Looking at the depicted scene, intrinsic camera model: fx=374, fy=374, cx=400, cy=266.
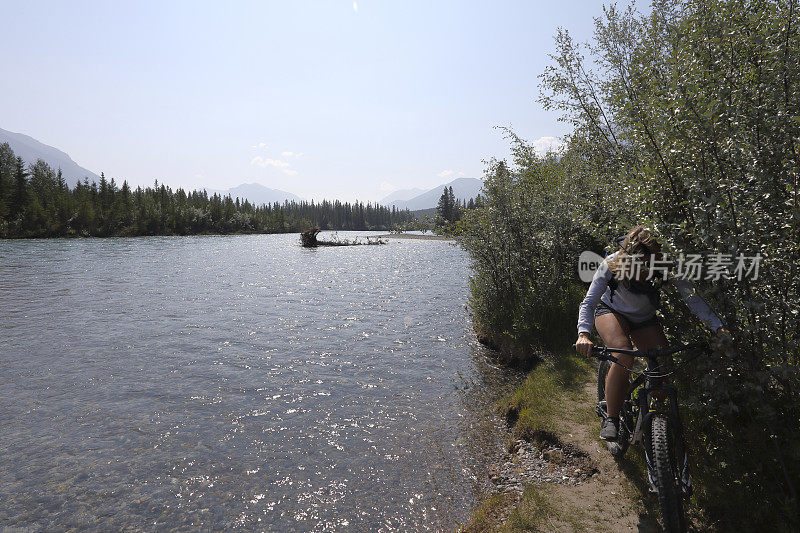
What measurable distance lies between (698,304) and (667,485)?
201cm

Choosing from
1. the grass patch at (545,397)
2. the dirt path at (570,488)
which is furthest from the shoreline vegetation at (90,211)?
the dirt path at (570,488)

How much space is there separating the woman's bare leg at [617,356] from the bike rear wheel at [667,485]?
3.04ft

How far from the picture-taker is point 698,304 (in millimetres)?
4332

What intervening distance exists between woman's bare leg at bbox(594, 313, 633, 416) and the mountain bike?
0.13 metres

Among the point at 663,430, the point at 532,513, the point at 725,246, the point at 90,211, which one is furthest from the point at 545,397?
the point at 90,211

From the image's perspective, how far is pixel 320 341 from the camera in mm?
15320

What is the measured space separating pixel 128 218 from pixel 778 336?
12356 cm

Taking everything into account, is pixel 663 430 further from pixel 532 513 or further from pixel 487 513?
pixel 487 513

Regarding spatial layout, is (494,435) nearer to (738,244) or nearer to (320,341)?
(738,244)

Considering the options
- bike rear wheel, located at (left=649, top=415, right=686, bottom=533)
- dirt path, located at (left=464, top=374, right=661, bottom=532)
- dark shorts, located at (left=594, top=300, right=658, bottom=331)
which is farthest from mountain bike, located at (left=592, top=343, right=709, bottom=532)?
dirt path, located at (left=464, top=374, right=661, bottom=532)

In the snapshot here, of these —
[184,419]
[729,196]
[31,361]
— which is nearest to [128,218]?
[31,361]

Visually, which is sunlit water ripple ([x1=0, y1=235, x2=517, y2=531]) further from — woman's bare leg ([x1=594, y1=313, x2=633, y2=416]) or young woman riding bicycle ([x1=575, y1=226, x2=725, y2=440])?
young woman riding bicycle ([x1=575, y1=226, x2=725, y2=440])

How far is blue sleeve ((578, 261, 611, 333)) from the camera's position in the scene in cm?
489

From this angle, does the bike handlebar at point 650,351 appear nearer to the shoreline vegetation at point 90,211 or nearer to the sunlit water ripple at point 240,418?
the sunlit water ripple at point 240,418
